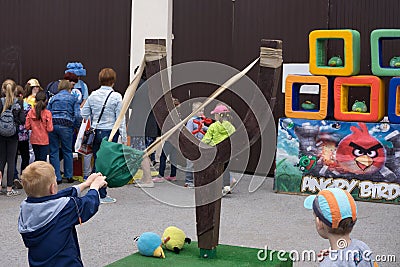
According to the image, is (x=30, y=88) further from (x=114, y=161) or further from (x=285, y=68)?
(x=114, y=161)

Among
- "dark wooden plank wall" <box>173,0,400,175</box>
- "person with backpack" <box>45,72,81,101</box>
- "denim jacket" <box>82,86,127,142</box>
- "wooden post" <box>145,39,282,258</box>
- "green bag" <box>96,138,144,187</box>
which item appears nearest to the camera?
"green bag" <box>96,138,144,187</box>

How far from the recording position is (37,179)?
411 centimetres

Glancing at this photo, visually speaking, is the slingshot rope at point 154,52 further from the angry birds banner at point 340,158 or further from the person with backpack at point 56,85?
the person with backpack at point 56,85

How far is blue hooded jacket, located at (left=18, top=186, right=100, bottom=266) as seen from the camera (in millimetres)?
4125

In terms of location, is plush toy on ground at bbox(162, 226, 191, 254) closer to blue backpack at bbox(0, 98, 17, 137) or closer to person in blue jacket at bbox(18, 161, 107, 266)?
person in blue jacket at bbox(18, 161, 107, 266)

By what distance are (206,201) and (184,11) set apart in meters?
7.38

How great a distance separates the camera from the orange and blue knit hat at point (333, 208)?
11.3ft

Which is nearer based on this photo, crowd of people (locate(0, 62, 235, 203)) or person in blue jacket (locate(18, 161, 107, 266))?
person in blue jacket (locate(18, 161, 107, 266))

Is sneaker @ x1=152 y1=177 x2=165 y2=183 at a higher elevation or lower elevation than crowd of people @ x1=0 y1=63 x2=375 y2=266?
lower

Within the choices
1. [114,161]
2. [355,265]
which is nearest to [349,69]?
→ [114,161]

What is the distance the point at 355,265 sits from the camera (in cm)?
338

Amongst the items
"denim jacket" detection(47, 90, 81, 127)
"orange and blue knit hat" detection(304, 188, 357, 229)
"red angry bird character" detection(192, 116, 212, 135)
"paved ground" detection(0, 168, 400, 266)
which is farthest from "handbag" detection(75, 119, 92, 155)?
"orange and blue knit hat" detection(304, 188, 357, 229)

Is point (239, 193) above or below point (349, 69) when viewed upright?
below

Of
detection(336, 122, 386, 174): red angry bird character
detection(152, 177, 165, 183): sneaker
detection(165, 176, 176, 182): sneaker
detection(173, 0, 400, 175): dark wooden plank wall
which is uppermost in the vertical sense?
detection(173, 0, 400, 175): dark wooden plank wall
